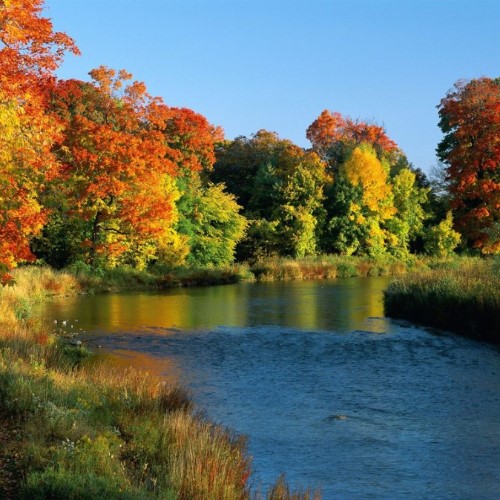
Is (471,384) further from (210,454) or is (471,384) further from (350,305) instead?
(350,305)

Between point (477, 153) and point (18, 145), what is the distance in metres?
45.5

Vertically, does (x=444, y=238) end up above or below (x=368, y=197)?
below

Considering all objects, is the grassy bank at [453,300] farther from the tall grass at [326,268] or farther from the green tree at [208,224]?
the green tree at [208,224]

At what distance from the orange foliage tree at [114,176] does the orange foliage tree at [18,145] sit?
57.0 feet

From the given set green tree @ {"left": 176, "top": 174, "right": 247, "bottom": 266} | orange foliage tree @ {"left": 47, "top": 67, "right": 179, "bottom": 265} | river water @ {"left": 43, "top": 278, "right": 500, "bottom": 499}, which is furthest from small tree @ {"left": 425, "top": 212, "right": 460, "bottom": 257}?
river water @ {"left": 43, "top": 278, "right": 500, "bottom": 499}

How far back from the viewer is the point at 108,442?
9242 mm

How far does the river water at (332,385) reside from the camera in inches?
433

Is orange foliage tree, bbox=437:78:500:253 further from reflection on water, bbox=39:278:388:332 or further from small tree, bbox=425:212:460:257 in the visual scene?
reflection on water, bbox=39:278:388:332

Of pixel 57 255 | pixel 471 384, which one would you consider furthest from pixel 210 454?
pixel 57 255

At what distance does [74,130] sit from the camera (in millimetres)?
41938

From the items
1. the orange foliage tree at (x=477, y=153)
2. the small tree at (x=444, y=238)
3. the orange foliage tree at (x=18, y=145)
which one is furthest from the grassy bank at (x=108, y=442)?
the small tree at (x=444, y=238)

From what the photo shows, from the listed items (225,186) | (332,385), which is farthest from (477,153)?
(332,385)

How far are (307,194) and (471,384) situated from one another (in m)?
45.1

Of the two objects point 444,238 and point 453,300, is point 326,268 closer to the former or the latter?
point 444,238
